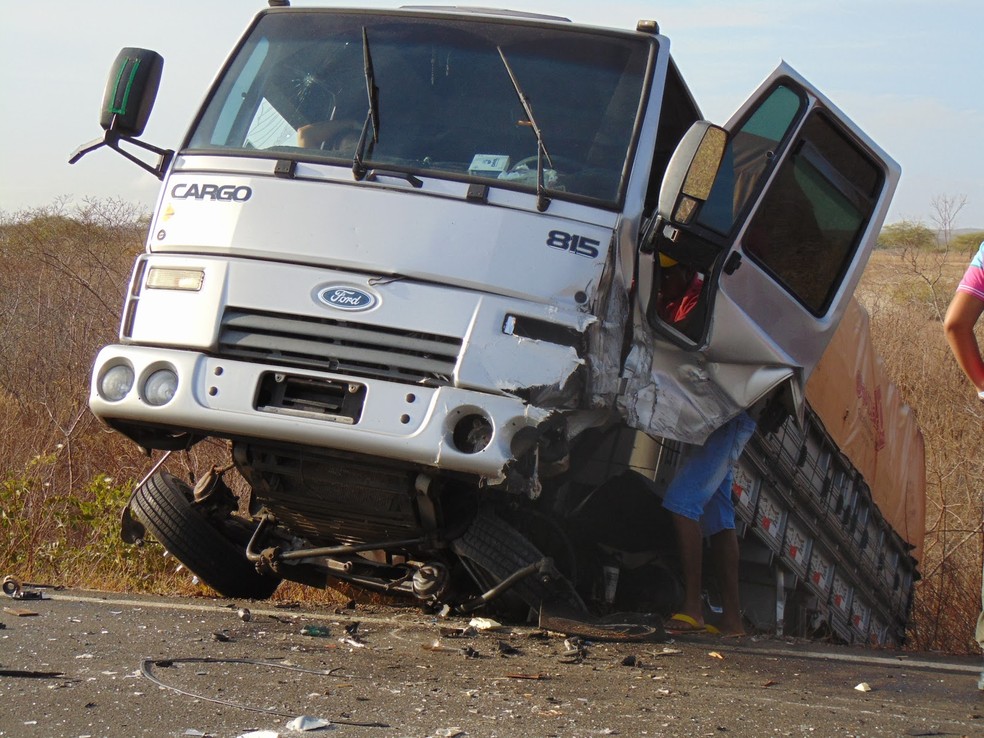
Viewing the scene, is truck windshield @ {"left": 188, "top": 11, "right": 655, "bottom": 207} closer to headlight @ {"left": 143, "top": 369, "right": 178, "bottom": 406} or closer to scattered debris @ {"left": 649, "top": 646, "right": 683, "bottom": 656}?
headlight @ {"left": 143, "top": 369, "right": 178, "bottom": 406}

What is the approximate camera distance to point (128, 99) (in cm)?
543

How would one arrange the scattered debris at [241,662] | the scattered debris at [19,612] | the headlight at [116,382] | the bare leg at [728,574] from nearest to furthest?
1. the scattered debris at [241,662]
2. the headlight at [116,382]
3. the scattered debris at [19,612]
4. the bare leg at [728,574]

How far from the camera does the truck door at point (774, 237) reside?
5137mm

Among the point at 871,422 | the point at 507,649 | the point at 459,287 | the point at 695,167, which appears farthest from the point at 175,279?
the point at 871,422

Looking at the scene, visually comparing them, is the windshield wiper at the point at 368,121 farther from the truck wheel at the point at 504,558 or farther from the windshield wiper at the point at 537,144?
the truck wheel at the point at 504,558

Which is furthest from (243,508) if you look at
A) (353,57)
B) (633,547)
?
(353,57)

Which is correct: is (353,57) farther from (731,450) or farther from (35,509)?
(35,509)

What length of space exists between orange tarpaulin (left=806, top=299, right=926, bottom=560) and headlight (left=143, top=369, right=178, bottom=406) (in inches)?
131

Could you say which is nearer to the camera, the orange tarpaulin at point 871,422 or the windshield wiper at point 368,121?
the windshield wiper at point 368,121

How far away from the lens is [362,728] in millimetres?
3418

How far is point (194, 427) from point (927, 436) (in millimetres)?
10264

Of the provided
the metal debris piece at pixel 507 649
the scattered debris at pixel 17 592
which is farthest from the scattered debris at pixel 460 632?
the scattered debris at pixel 17 592

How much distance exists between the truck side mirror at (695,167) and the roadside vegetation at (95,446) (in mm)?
2868

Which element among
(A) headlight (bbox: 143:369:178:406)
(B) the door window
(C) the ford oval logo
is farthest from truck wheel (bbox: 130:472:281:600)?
(B) the door window
